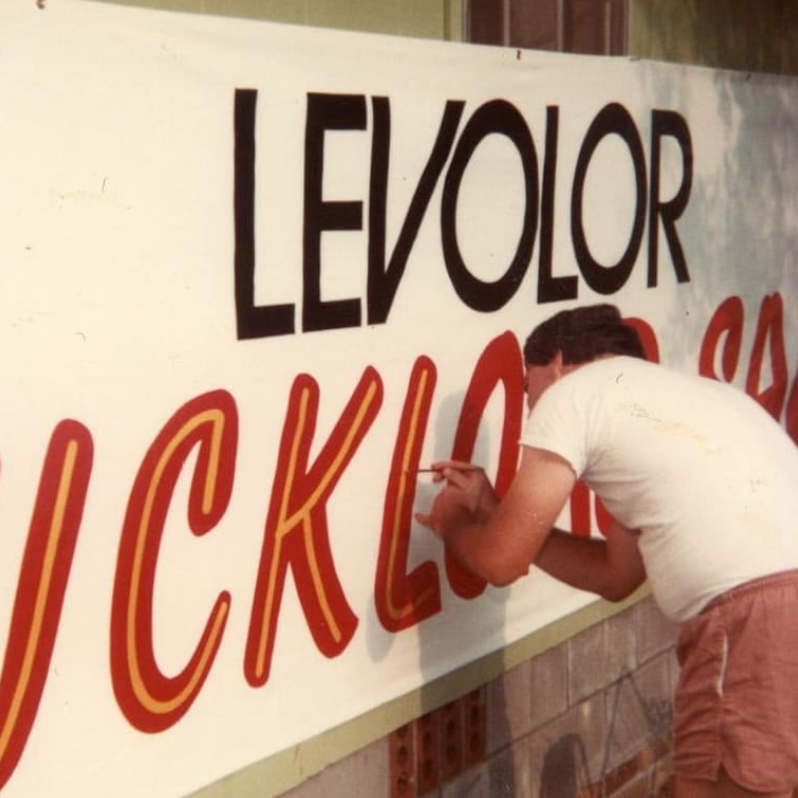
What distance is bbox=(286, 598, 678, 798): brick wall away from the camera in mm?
4465

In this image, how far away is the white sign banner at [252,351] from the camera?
10.5 ft

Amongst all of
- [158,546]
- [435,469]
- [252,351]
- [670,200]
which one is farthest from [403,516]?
[670,200]

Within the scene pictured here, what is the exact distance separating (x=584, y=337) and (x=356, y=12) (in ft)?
3.18

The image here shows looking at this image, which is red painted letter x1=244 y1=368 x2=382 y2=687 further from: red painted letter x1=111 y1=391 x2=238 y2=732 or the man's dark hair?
the man's dark hair

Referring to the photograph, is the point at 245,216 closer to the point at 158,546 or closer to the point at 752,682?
the point at 158,546

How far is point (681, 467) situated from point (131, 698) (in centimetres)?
134

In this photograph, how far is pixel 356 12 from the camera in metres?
4.04

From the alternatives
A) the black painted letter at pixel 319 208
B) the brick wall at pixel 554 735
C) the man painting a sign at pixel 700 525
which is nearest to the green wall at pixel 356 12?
the black painted letter at pixel 319 208

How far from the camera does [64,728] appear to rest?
11.0 ft

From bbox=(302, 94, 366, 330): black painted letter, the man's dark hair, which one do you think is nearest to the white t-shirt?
the man's dark hair

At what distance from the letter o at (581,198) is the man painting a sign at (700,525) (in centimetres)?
109

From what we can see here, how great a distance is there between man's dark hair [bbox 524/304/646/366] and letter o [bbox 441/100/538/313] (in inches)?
14.1

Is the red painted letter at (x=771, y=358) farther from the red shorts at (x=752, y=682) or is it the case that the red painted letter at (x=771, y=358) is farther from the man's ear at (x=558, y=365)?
the red shorts at (x=752, y=682)

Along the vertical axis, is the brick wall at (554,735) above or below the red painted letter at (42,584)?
below
